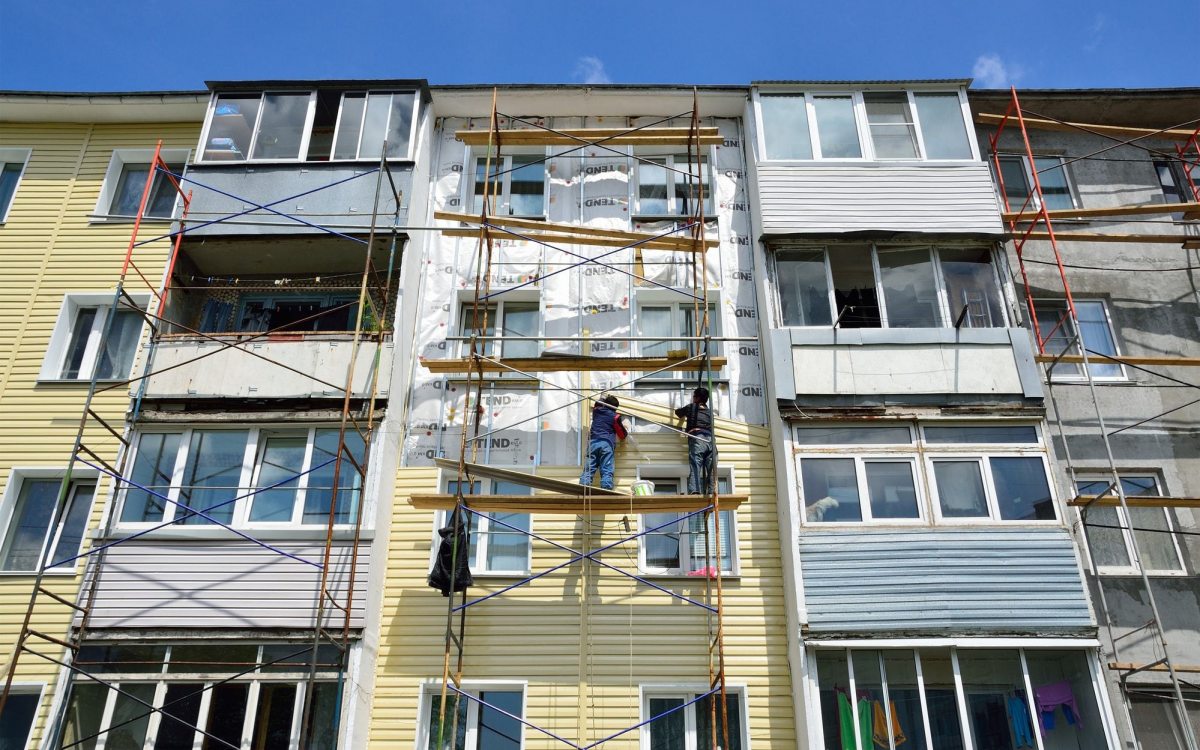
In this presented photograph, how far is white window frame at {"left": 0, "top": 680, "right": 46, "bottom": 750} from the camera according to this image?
478 inches

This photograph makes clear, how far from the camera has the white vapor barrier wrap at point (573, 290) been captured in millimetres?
14477

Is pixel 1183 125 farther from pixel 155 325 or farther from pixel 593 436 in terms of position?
pixel 155 325

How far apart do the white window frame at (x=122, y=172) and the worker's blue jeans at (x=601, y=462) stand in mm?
8673

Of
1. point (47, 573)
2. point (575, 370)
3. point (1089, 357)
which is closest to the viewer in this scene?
point (47, 573)

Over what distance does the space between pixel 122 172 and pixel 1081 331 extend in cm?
1731

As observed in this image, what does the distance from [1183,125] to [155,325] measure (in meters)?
18.1

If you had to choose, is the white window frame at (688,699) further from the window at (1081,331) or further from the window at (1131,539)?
the window at (1081,331)

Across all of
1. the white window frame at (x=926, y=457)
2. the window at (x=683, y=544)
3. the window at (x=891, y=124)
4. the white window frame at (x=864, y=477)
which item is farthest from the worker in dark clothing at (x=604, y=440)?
the window at (x=891, y=124)

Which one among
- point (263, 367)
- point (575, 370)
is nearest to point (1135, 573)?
point (575, 370)

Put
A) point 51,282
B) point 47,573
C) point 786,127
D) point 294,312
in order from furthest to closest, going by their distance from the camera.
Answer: point 786,127 < point 294,312 < point 51,282 < point 47,573

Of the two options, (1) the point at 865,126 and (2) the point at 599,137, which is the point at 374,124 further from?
(1) the point at 865,126

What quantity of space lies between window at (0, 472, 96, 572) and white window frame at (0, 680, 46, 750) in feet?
5.41

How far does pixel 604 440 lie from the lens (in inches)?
538

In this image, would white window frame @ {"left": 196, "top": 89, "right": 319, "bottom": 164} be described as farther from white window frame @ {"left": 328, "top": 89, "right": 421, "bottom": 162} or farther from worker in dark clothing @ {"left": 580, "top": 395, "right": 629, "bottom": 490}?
worker in dark clothing @ {"left": 580, "top": 395, "right": 629, "bottom": 490}
